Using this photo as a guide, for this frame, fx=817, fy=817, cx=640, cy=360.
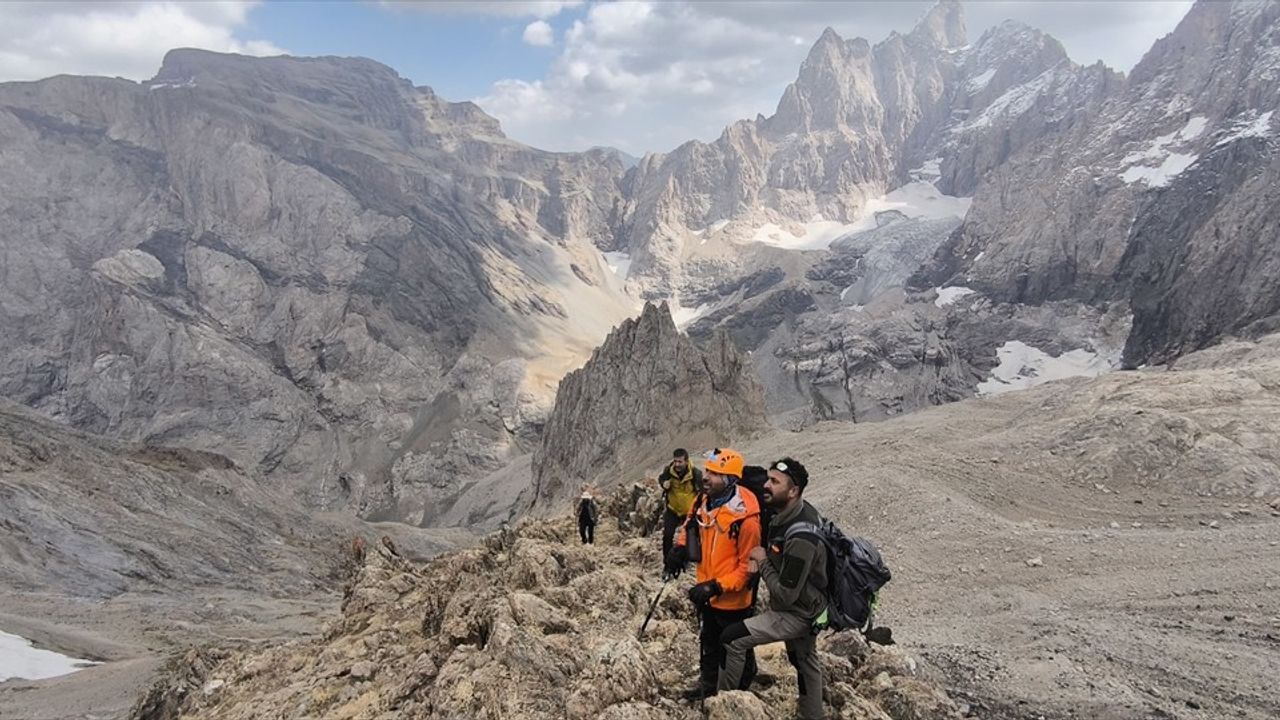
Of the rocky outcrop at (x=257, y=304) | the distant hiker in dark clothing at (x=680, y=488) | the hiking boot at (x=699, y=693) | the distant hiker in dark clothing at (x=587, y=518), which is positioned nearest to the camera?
the hiking boot at (x=699, y=693)

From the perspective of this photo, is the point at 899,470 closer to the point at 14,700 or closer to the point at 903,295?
the point at 14,700

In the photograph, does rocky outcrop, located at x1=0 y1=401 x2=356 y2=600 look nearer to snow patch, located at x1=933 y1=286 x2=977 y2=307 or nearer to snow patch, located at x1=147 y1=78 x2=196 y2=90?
snow patch, located at x1=147 y1=78 x2=196 y2=90

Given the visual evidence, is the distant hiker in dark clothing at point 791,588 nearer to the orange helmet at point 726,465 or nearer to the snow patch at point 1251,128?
the orange helmet at point 726,465

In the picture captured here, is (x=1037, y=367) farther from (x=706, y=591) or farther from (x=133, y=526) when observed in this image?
(x=706, y=591)

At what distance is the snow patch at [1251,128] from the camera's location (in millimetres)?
128000

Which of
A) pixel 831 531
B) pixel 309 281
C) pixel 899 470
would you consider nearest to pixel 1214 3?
pixel 309 281

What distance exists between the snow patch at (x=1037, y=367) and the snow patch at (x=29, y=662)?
128881 millimetres

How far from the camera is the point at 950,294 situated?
17138cm

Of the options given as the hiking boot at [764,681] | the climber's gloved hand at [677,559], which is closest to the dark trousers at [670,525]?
the climber's gloved hand at [677,559]

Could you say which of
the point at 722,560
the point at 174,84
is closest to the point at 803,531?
the point at 722,560

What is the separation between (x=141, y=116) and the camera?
15325 centimetres

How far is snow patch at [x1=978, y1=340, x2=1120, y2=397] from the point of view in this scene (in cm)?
13212

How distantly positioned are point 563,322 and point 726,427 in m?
117

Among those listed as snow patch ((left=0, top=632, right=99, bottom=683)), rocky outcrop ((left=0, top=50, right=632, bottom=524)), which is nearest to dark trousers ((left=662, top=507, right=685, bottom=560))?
snow patch ((left=0, top=632, right=99, bottom=683))
